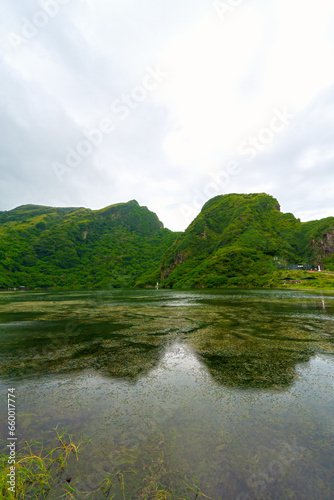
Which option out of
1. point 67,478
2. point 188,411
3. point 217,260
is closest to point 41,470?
point 67,478

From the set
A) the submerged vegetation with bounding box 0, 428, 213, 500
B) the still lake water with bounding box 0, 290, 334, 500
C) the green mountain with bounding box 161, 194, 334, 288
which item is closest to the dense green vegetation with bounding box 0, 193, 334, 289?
the green mountain with bounding box 161, 194, 334, 288

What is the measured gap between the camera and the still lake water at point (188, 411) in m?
3.94

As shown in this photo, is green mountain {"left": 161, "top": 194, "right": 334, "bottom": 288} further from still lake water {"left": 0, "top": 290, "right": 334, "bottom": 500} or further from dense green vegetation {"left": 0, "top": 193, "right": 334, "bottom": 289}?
still lake water {"left": 0, "top": 290, "right": 334, "bottom": 500}

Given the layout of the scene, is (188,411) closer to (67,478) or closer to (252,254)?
(67,478)

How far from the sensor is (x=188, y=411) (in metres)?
6.07

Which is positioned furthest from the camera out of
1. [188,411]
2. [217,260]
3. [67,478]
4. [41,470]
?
[217,260]

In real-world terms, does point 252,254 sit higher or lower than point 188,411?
higher

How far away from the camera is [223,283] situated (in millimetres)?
125250

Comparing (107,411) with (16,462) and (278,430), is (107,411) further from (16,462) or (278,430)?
(278,430)

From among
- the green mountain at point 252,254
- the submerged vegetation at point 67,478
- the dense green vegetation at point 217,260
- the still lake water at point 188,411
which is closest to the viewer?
the submerged vegetation at point 67,478

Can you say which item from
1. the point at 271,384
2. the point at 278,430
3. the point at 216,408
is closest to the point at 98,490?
the point at 216,408

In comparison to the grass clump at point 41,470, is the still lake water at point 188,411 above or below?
below

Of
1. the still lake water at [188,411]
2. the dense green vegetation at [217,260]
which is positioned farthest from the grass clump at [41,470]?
the dense green vegetation at [217,260]

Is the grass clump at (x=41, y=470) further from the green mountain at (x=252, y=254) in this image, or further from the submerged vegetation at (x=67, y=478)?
the green mountain at (x=252, y=254)
